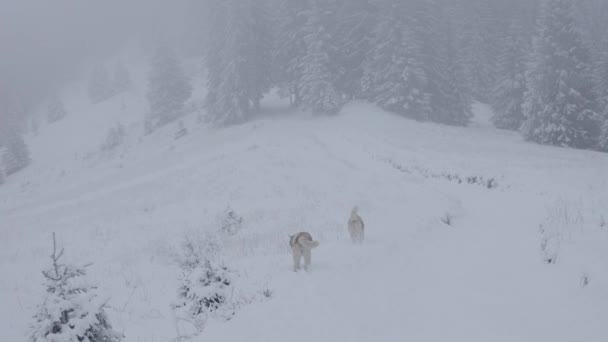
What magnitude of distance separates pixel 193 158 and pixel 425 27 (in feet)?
78.2

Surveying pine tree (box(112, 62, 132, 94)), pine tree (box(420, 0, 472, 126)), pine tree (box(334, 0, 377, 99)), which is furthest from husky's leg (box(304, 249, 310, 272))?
pine tree (box(112, 62, 132, 94))

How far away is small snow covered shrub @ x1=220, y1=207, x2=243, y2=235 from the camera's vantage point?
15.1m

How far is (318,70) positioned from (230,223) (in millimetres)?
23777

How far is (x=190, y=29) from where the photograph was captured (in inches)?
3846

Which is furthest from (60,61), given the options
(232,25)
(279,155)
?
(279,155)

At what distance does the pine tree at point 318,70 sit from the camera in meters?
36.5

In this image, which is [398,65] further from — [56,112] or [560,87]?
[56,112]

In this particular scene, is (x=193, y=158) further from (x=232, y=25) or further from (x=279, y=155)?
(x=232, y=25)

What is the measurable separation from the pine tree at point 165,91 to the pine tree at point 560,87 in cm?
3947

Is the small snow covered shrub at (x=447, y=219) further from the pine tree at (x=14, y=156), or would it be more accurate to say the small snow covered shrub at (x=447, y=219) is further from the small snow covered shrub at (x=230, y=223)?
the pine tree at (x=14, y=156)

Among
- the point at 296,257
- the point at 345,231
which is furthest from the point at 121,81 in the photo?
the point at 296,257

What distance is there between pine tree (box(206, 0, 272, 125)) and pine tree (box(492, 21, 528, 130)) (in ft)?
75.4

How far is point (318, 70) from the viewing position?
36.5m

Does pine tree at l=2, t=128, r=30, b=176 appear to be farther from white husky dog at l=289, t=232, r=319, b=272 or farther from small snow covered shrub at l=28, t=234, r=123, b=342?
small snow covered shrub at l=28, t=234, r=123, b=342
